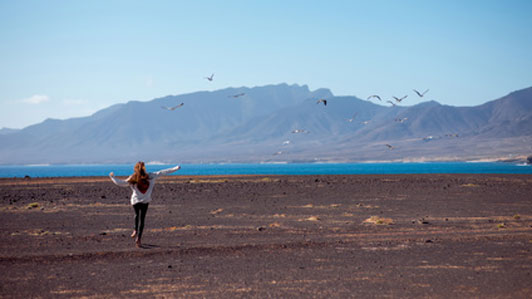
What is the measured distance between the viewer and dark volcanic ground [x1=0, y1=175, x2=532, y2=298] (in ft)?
32.7

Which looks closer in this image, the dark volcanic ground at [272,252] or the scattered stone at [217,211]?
the dark volcanic ground at [272,252]

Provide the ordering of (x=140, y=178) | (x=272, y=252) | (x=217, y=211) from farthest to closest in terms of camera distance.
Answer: (x=217, y=211) < (x=140, y=178) < (x=272, y=252)

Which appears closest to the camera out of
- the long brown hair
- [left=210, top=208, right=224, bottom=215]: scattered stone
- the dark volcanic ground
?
the dark volcanic ground

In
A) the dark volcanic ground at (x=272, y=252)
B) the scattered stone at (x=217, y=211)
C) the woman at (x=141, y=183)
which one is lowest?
the dark volcanic ground at (x=272, y=252)

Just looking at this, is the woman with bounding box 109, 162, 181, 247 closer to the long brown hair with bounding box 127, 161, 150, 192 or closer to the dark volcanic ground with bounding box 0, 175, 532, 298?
the long brown hair with bounding box 127, 161, 150, 192

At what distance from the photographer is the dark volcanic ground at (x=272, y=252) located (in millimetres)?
9953

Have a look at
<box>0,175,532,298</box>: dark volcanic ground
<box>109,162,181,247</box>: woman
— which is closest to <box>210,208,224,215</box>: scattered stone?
<box>0,175,532,298</box>: dark volcanic ground

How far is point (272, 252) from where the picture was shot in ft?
43.9

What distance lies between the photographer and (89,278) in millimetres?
10734

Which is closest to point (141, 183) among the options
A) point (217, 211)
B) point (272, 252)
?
point (272, 252)

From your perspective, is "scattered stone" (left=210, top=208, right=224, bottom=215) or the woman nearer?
the woman

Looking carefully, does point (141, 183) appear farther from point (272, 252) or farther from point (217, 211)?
point (217, 211)

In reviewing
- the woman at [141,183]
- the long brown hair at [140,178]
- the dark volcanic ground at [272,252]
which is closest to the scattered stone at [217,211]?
the dark volcanic ground at [272,252]

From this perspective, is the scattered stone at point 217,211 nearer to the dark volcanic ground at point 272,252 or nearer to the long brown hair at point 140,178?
the dark volcanic ground at point 272,252
